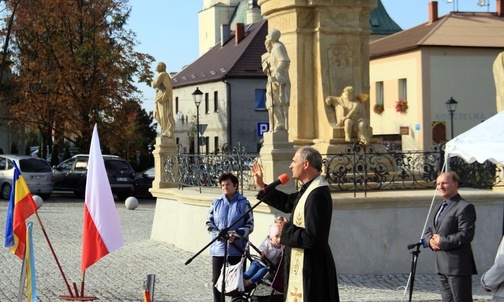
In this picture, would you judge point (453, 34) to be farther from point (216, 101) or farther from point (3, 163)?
point (3, 163)

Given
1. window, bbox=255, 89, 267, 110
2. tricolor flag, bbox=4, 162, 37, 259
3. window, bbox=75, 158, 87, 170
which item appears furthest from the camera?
window, bbox=255, 89, 267, 110

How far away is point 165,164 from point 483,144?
9614 millimetres

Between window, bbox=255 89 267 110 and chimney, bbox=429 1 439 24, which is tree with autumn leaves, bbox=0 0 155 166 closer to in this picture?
chimney, bbox=429 1 439 24

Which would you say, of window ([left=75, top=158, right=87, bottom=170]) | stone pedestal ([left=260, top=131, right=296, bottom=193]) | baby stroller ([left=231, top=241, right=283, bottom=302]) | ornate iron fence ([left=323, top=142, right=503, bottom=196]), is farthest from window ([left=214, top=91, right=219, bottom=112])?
baby stroller ([left=231, top=241, right=283, bottom=302])

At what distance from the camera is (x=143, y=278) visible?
→ 595 inches

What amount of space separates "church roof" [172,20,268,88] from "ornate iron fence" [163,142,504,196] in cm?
5213

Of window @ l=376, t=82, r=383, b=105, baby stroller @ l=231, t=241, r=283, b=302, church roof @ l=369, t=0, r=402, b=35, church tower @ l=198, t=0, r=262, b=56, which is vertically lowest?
baby stroller @ l=231, t=241, r=283, b=302

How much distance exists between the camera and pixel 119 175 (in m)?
35.9

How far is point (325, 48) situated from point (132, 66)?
28947 millimetres

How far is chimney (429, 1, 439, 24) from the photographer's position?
2380 inches

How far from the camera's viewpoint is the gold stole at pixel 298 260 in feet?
26.2

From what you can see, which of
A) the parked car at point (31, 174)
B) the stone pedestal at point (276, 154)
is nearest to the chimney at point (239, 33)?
the parked car at point (31, 174)

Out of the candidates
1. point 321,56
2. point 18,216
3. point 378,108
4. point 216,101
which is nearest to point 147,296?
point 18,216

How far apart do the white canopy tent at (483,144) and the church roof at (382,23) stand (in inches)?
2876
